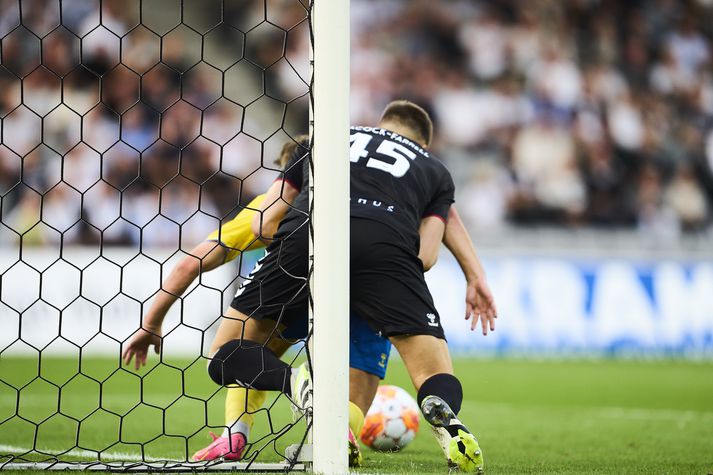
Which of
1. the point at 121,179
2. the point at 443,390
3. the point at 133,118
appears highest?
the point at 133,118

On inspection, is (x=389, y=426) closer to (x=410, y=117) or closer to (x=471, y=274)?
(x=471, y=274)

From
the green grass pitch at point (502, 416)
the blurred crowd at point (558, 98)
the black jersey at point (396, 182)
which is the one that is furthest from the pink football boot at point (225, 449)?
the blurred crowd at point (558, 98)

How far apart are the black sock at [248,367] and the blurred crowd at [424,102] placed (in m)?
7.85

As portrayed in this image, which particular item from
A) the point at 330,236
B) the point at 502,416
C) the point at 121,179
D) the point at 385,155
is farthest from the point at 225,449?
the point at 121,179

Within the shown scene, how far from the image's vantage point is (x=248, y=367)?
13.2ft

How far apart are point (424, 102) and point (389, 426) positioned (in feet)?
33.3

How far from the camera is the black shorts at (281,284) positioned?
4.11 meters

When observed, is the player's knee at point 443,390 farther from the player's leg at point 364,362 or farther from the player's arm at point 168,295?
the player's arm at point 168,295

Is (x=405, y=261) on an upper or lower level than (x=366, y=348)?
upper

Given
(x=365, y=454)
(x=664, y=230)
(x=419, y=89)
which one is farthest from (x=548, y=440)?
(x=419, y=89)

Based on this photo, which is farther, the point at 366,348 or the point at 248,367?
the point at 366,348

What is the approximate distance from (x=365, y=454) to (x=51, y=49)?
10257mm

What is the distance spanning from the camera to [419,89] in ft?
48.6

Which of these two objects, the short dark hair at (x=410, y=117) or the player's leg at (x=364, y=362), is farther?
the player's leg at (x=364, y=362)
